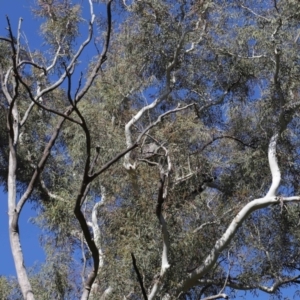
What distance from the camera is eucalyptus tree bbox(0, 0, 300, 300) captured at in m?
5.95

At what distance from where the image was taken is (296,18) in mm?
7047

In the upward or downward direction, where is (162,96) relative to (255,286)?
upward

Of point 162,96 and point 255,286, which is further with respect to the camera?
point 162,96

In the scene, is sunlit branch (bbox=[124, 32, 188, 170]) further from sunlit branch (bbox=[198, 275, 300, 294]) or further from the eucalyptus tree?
sunlit branch (bbox=[198, 275, 300, 294])

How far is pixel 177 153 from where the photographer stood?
6625mm

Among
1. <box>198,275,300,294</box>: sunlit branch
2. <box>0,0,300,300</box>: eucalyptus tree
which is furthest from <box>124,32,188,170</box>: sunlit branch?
<box>198,275,300,294</box>: sunlit branch

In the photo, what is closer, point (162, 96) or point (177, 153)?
point (177, 153)

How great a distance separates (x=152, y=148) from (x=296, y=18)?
208cm

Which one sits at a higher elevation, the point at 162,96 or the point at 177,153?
the point at 162,96

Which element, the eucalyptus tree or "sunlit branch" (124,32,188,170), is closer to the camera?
the eucalyptus tree

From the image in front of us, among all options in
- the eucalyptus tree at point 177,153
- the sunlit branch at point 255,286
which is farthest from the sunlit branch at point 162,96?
the sunlit branch at point 255,286

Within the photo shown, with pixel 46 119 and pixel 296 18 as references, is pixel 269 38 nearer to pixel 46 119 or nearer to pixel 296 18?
pixel 296 18

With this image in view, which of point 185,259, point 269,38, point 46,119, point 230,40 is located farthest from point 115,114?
point 185,259

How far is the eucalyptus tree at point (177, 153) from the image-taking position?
5949 mm
